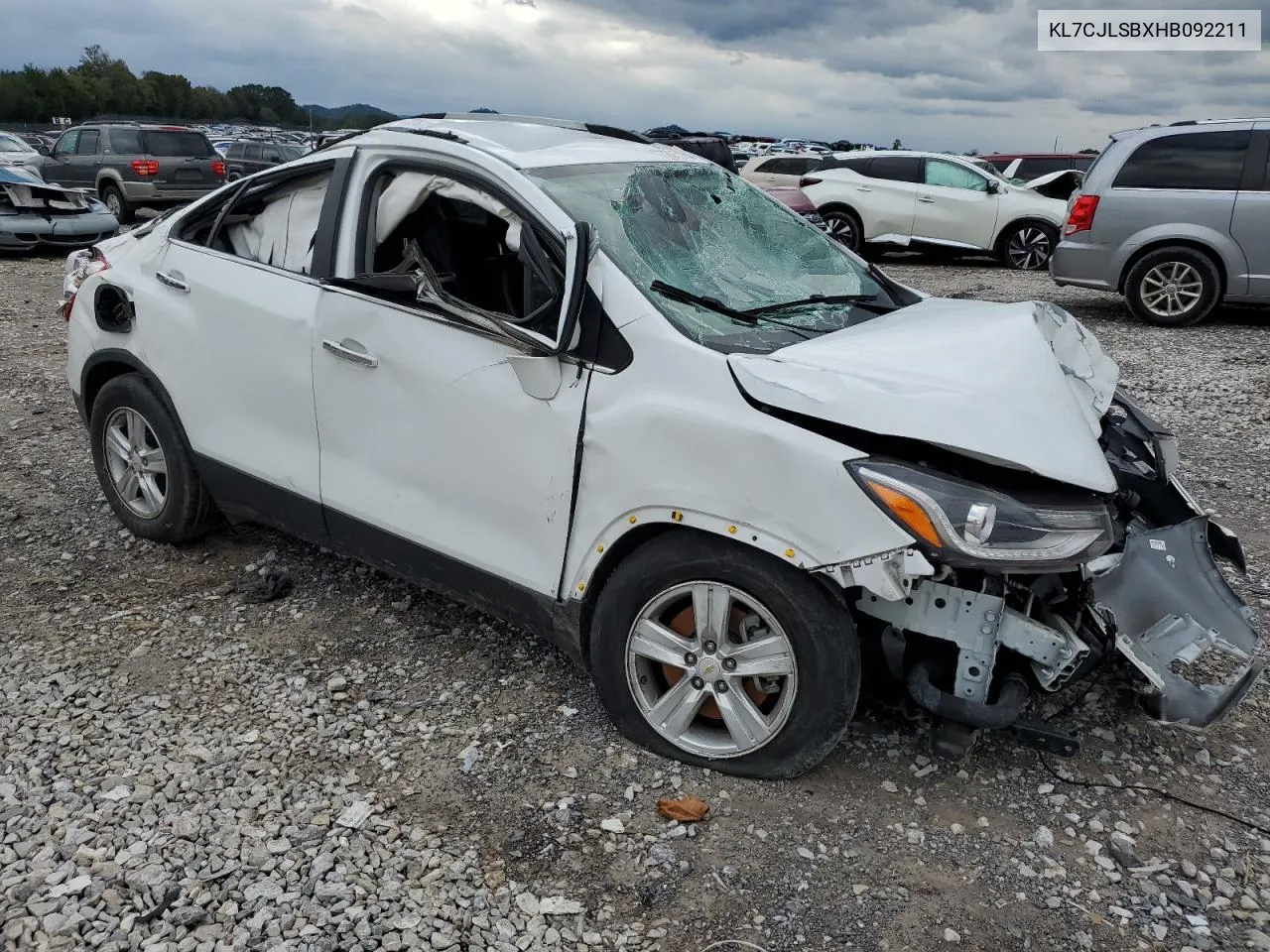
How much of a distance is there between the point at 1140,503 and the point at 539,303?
2088 millimetres

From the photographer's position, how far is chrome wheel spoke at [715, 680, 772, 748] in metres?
2.94

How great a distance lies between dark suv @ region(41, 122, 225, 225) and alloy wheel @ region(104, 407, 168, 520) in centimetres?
1447

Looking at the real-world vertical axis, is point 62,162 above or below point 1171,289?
above

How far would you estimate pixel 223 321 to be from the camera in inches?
153

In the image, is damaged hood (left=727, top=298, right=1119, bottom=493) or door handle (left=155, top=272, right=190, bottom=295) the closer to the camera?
damaged hood (left=727, top=298, right=1119, bottom=493)

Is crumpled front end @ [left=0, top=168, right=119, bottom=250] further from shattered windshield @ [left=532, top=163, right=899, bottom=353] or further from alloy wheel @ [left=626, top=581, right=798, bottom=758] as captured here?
alloy wheel @ [left=626, top=581, right=798, bottom=758]

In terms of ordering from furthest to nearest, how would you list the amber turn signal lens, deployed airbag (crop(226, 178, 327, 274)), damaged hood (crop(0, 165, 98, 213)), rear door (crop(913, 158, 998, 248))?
rear door (crop(913, 158, 998, 248)) → damaged hood (crop(0, 165, 98, 213)) → deployed airbag (crop(226, 178, 327, 274)) → the amber turn signal lens

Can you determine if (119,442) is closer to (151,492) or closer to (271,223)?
(151,492)

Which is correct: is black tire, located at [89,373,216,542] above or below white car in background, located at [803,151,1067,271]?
below

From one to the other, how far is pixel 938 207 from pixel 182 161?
12757 millimetres

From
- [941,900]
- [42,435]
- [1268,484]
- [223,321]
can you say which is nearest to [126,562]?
[223,321]

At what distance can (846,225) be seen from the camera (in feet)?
50.5

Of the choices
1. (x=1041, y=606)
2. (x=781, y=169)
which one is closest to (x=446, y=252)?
(x=1041, y=606)

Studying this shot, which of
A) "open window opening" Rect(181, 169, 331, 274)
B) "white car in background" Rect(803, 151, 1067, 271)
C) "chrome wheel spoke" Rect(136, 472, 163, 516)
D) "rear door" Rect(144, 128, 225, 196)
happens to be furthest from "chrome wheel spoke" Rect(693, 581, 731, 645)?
"rear door" Rect(144, 128, 225, 196)
